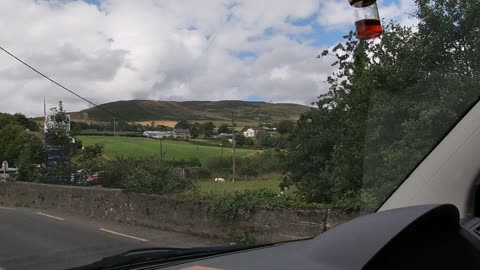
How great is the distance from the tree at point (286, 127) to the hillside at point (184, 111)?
1.27 meters

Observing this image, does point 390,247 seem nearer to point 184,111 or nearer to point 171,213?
point 184,111

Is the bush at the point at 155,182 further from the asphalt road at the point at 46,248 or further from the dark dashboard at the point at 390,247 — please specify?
the dark dashboard at the point at 390,247

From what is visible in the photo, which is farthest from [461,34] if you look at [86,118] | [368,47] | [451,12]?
[86,118]

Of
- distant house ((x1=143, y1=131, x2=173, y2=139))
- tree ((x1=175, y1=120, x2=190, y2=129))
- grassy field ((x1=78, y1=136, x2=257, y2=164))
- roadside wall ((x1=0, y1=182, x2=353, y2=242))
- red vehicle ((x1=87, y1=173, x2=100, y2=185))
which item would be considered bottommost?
roadside wall ((x1=0, y1=182, x2=353, y2=242))

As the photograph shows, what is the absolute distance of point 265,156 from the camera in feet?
36.2

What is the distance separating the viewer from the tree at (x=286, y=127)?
8.32 meters

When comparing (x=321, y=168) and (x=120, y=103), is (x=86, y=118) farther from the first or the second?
(x=321, y=168)

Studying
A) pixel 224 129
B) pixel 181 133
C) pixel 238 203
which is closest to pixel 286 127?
pixel 238 203

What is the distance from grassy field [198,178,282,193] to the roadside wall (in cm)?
69

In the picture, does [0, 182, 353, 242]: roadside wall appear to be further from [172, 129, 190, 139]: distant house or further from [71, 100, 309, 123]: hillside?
[172, 129, 190, 139]: distant house

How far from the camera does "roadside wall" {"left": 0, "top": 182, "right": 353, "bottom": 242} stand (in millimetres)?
8703

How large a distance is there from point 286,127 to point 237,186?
9.38 feet

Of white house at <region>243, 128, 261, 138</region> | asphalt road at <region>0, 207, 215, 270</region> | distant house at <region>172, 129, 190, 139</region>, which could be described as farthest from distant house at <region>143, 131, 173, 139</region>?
white house at <region>243, 128, 261, 138</region>

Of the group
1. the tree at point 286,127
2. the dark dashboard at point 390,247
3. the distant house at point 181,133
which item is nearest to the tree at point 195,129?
the distant house at point 181,133
